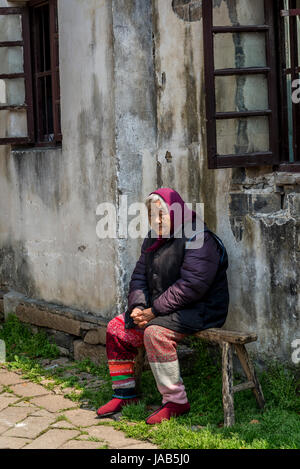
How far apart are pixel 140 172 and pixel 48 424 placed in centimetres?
235

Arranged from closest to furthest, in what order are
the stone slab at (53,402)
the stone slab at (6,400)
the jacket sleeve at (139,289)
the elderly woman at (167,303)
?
the elderly woman at (167,303), the jacket sleeve at (139,289), the stone slab at (53,402), the stone slab at (6,400)

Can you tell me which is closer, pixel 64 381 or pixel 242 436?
pixel 242 436

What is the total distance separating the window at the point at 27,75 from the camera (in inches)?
309

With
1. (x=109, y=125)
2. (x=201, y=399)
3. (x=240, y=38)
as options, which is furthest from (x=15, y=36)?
(x=201, y=399)

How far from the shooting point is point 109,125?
6.64 m

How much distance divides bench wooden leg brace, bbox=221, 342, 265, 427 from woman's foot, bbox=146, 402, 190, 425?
0.34 m

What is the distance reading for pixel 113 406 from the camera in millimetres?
5633

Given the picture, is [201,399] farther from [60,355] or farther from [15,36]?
[15,36]

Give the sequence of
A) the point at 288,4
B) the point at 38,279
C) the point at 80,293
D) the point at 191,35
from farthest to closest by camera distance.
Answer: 1. the point at 38,279
2. the point at 80,293
3. the point at 191,35
4. the point at 288,4

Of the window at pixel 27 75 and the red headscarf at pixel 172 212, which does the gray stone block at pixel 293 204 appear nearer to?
the red headscarf at pixel 172 212

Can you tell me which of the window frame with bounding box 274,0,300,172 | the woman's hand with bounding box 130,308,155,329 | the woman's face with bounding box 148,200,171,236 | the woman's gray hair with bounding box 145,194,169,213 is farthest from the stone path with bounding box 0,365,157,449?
the window frame with bounding box 274,0,300,172

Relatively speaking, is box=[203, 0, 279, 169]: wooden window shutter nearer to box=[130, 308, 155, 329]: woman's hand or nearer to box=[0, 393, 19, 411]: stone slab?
box=[130, 308, 155, 329]: woman's hand

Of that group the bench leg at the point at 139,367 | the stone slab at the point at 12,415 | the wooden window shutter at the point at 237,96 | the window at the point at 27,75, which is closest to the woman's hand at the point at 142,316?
the bench leg at the point at 139,367

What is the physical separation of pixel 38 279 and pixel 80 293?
0.83 m
